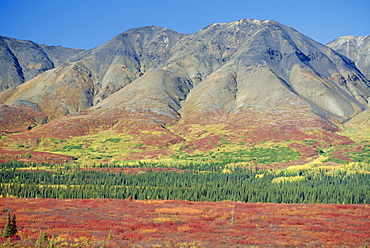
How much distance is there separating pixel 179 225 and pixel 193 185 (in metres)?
62.8

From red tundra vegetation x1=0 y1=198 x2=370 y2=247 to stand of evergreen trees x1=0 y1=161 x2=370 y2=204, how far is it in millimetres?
Answer: 16859

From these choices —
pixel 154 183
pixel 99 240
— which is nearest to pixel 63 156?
pixel 154 183

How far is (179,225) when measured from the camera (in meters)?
65.8

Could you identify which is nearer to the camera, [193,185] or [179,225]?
[179,225]

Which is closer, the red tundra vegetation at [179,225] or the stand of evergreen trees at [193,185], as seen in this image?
the red tundra vegetation at [179,225]

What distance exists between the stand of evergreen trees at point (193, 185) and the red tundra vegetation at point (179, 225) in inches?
664

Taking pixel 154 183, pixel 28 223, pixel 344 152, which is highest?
pixel 344 152

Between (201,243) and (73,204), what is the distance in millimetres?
47906

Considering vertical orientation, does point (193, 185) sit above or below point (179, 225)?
above

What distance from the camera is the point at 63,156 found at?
193375mm

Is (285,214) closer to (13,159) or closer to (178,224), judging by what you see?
(178,224)

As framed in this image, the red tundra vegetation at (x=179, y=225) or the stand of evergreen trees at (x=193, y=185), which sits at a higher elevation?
the stand of evergreen trees at (x=193, y=185)

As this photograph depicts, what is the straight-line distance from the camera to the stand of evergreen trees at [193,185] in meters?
110

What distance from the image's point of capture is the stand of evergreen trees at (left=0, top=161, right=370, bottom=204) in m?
110
